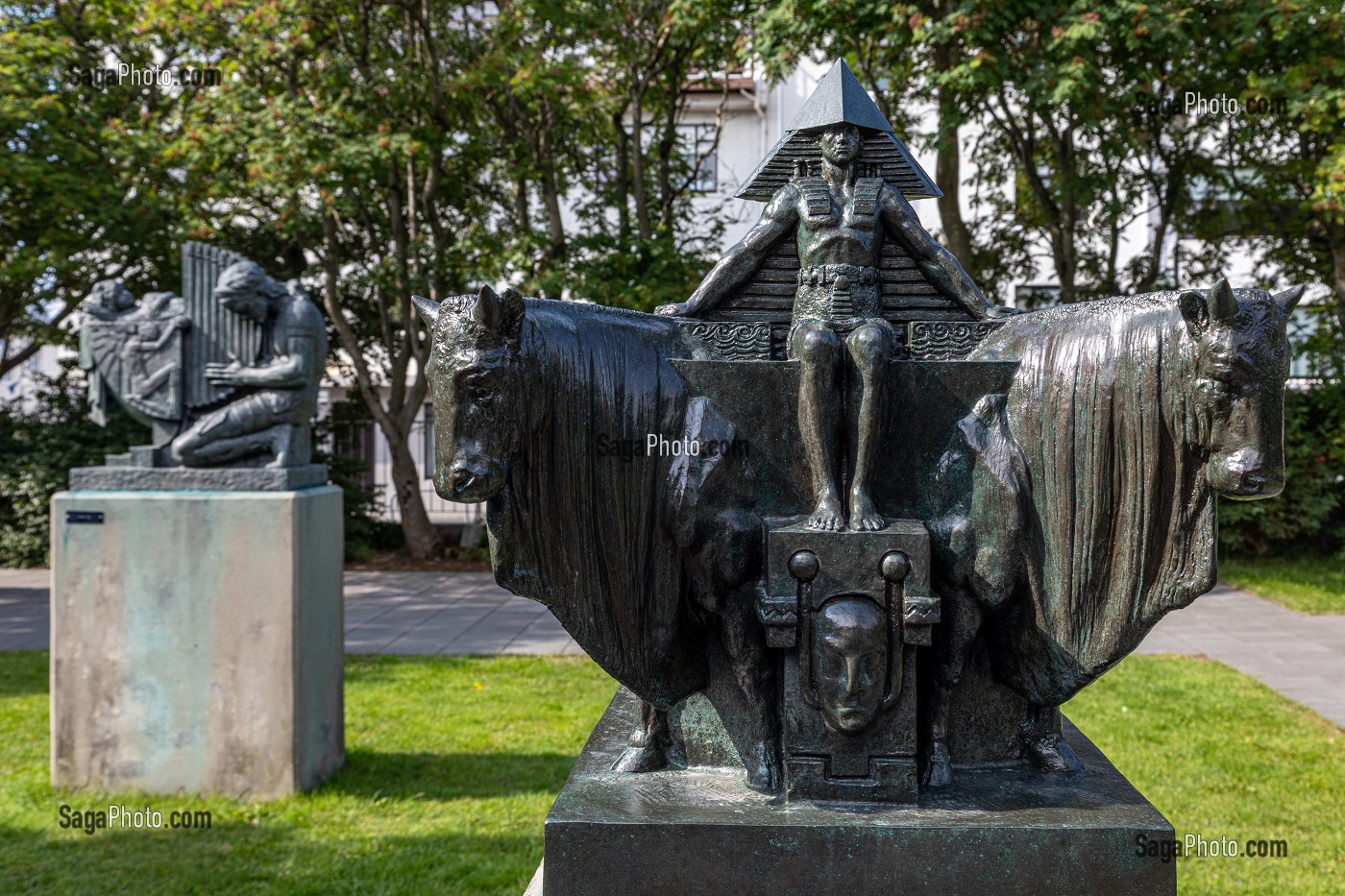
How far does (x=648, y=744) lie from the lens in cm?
250

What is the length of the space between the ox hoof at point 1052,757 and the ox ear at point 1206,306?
1015mm

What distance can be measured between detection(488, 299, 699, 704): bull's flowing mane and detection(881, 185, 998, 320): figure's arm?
691mm

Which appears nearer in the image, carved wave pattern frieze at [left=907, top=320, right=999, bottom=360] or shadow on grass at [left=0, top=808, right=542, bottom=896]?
carved wave pattern frieze at [left=907, top=320, right=999, bottom=360]

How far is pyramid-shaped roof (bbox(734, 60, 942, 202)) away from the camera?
2.62 meters

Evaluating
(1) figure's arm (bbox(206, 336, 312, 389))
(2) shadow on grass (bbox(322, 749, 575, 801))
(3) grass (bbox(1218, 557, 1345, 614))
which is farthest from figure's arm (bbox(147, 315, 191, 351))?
(3) grass (bbox(1218, 557, 1345, 614))

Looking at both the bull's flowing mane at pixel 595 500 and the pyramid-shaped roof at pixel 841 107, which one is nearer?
the bull's flowing mane at pixel 595 500

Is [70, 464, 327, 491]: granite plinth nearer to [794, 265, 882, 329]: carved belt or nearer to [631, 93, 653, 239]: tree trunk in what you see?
[794, 265, 882, 329]: carved belt

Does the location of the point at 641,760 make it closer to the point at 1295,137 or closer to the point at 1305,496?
the point at 1305,496

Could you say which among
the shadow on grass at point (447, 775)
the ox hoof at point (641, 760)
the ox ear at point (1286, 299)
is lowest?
the shadow on grass at point (447, 775)

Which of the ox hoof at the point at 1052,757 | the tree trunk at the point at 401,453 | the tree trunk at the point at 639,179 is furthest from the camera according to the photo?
the tree trunk at the point at 401,453

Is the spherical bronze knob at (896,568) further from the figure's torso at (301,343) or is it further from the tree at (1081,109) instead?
the tree at (1081,109)

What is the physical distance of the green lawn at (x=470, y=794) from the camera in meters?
4.32

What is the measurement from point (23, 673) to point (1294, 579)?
40.6 ft

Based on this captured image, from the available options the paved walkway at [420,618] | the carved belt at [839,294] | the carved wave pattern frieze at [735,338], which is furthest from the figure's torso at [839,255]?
the paved walkway at [420,618]
